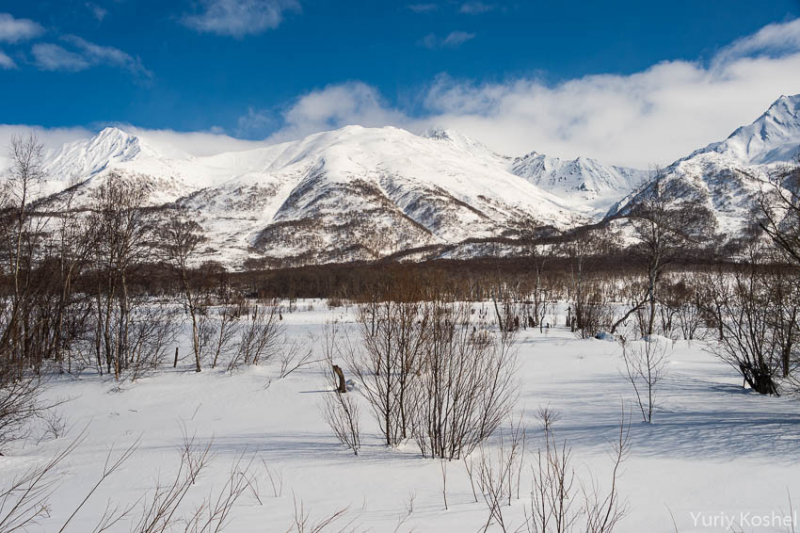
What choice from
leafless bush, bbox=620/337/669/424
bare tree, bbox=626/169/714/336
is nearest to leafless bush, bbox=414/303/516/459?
leafless bush, bbox=620/337/669/424

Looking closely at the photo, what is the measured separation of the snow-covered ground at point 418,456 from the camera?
4.71 metres

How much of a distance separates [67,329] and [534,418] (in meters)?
25.6

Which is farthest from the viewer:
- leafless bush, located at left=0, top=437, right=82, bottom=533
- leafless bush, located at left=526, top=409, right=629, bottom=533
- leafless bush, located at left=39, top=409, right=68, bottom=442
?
leafless bush, located at left=39, top=409, right=68, bottom=442

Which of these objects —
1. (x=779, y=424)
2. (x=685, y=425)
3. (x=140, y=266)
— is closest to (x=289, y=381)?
(x=140, y=266)

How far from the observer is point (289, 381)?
56.5 ft

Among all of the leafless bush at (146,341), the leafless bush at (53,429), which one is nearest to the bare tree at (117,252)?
the leafless bush at (146,341)

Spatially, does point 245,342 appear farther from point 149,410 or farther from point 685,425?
point 685,425

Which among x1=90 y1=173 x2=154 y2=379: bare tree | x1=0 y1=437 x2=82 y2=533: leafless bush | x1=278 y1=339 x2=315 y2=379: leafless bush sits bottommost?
x1=278 y1=339 x2=315 y2=379: leafless bush

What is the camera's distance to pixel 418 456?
23.5 feet

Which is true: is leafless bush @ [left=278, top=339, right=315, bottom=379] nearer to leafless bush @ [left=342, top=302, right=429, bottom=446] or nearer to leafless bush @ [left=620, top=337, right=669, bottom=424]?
leafless bush @ [left=342, top=302, right=429, bottom=446]

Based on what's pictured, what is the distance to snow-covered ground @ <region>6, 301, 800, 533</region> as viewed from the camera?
4.71 metres

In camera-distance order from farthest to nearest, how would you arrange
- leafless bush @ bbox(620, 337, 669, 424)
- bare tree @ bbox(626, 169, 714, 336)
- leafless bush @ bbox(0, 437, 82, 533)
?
1. bare tree @ bbox(626, 169, 714, 336)
2. leafless bush @ bbox(620, 337, 669, 424)
3. leafless bush @ bbox(0, 437, 82, 533)

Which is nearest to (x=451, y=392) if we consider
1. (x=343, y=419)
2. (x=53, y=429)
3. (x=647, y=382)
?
(x=343, y=419)

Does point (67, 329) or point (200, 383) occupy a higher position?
point (67, 329)
